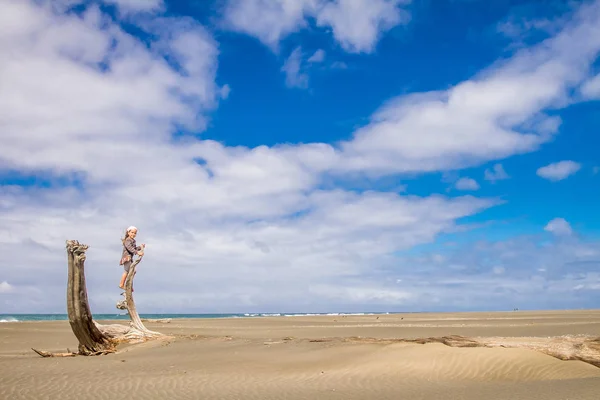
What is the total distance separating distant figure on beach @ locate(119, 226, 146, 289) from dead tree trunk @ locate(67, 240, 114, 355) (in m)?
3.03

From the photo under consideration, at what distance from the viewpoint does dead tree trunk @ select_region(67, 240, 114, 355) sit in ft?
48.0

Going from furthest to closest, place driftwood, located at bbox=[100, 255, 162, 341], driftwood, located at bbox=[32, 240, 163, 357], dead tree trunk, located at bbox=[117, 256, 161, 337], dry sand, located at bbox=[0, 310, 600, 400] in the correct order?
dead tree trunk, located at bbox=[117, 256, 161, 337]
driftwood, located at bbox=[100, 255, 162, 341]
driftwood, located at bbox=[32, 240, 163, 357]
dry sand, located at bbox=[0, 310, 600, 400]

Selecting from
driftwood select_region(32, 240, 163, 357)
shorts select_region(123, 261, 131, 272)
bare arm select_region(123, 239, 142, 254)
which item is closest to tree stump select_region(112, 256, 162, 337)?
shorts select_region(123, 261, 131, 272)

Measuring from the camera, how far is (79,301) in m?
14.8

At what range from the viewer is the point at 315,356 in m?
13.9

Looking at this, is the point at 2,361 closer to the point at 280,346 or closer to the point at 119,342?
the point at 119,342

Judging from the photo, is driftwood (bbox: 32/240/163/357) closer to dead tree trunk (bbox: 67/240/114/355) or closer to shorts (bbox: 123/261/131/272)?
dead tree trunk (bbox: 67/240/114/355)

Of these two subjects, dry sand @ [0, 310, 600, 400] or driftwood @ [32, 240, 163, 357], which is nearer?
dry sand @ [0, 310, 600, 400]

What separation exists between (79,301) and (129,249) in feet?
11.8

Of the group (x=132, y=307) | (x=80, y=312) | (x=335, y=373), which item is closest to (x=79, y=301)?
(x=80, y=312)

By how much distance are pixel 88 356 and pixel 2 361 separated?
2239mm

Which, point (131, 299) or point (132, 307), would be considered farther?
point (131, 299)

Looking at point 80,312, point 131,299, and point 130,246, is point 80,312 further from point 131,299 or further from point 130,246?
point 130,246

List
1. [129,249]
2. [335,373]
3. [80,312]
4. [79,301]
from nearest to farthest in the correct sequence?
[335,373]
[80,312]
[79,301]
[129,249]
